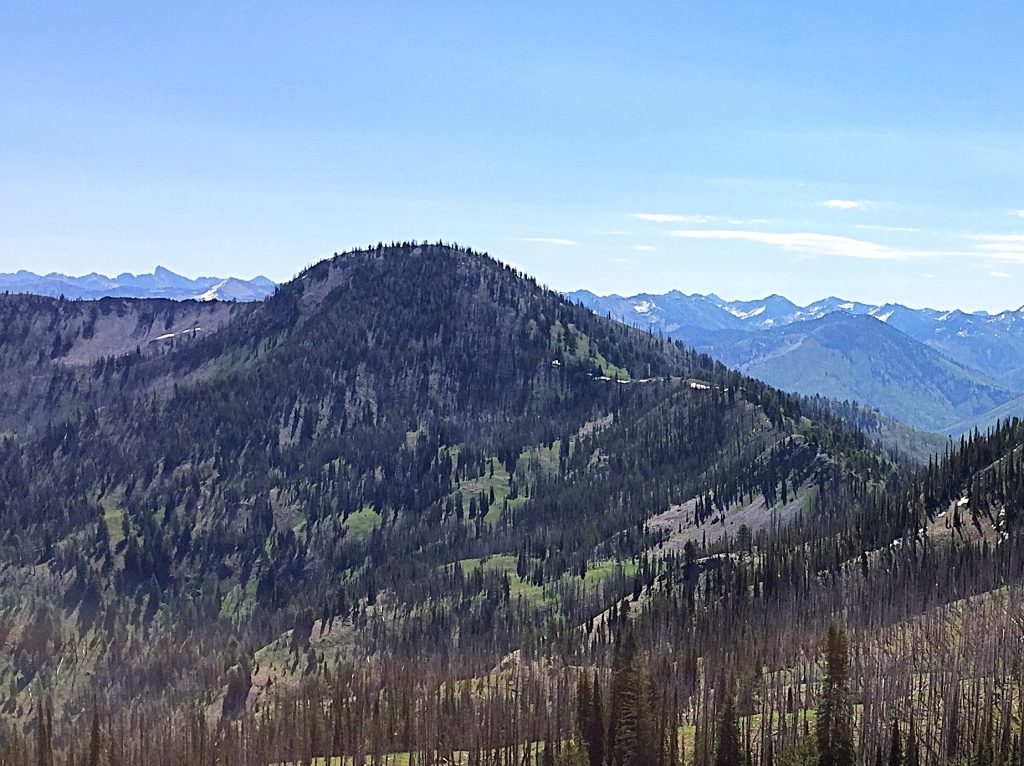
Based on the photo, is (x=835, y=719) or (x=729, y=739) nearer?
(x=835, y=719)

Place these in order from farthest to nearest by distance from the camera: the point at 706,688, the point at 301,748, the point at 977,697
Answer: the point at 301,748 → the point at 706,688 → the point at 977,697

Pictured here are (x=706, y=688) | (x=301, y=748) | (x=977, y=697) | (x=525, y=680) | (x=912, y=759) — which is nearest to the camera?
(x=912, y=759)

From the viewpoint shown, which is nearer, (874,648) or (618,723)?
(618,723)

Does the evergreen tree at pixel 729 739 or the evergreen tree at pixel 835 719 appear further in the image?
the evergreen tree at pixel 729 739

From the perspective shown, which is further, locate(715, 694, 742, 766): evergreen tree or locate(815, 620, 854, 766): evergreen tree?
locate(715, 694, 742, 766): evergreen tree

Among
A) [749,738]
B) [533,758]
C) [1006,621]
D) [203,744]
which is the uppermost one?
[1006,621]

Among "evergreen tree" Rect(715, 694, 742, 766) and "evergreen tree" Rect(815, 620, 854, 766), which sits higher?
"evergreen tree" Rect(815, 620, 854, 766)

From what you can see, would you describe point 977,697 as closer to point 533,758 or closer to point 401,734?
point 533,758

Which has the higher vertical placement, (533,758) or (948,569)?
(948,569)

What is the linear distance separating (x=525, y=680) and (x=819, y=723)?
81.9 meters

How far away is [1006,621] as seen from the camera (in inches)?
6403

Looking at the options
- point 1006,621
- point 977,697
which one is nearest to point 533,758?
point 977,697

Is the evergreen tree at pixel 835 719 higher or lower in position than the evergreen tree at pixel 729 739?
higher

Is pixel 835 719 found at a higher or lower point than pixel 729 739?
higher
